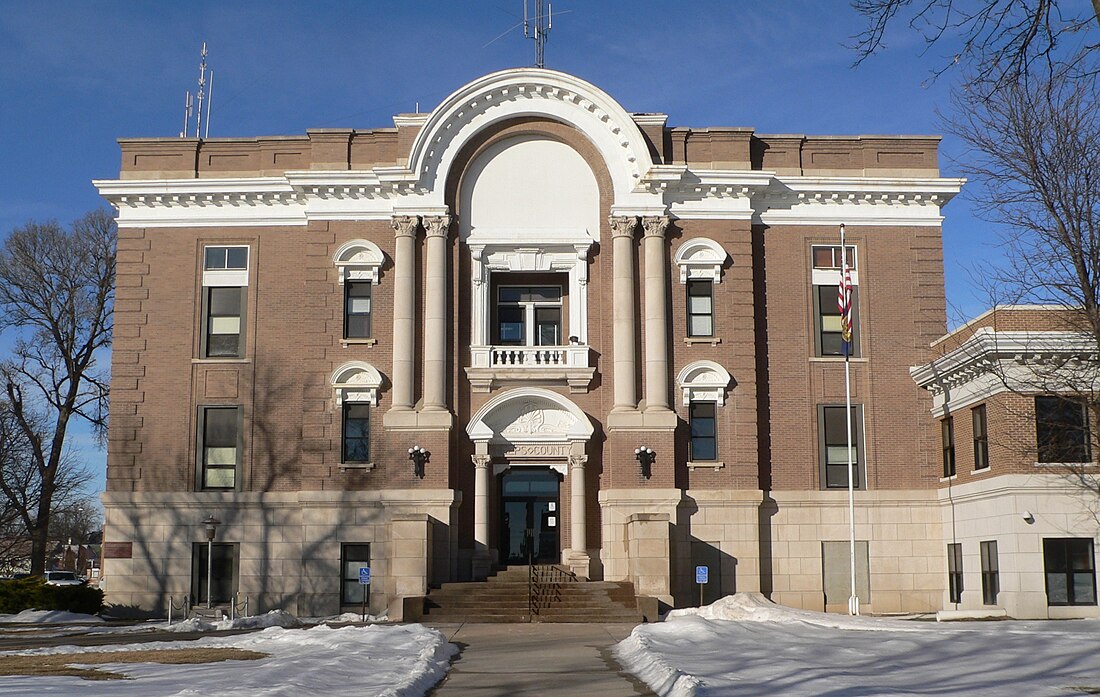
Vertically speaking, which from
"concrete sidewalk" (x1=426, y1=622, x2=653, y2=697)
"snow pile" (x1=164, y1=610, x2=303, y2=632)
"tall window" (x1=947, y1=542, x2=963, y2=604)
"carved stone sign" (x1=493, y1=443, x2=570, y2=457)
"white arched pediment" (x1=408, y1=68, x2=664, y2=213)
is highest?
"white arched pediment" (x1=408, y1=68, x2=664, y2=213)

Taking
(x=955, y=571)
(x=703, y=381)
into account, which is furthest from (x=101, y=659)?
(x=955, y=571)

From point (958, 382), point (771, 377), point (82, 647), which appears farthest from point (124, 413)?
point (958, 382)

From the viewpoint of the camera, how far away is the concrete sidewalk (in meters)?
16.5

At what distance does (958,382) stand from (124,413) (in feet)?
77.1

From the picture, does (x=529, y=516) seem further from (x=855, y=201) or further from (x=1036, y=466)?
(x=1036, y=466)

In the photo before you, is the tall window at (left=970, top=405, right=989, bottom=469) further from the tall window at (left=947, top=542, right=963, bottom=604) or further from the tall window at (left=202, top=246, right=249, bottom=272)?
the tall window at (left=202, top=246, right=249, bottom=272)

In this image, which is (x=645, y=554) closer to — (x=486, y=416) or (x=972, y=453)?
(x=486, y=416)

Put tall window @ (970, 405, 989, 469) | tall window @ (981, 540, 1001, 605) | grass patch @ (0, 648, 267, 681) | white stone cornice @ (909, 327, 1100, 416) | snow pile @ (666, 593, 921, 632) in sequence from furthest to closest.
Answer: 1. tall window @ (970, 405, 989, 469)
2. tall window @ (981, 540, 1001, 605)
3. white stone cornice @ (909, 327, 1100, 416)
4. snow pile @ (666, 593, 921, 632)
5. grass patch @ (0, 648, 267, 681)

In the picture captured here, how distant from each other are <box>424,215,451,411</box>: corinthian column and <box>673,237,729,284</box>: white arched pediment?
6.73 m

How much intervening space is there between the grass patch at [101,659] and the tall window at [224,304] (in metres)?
15.6


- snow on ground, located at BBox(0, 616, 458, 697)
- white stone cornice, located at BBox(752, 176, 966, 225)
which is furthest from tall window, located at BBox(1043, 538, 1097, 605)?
snow on ground, located at BBox(0, 616, 458, 697)

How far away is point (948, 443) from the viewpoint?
34.2m

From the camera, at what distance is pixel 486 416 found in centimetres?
3425

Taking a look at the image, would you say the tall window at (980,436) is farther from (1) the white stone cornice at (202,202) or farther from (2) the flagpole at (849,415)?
(1) the white stone cornice at (202,202)
